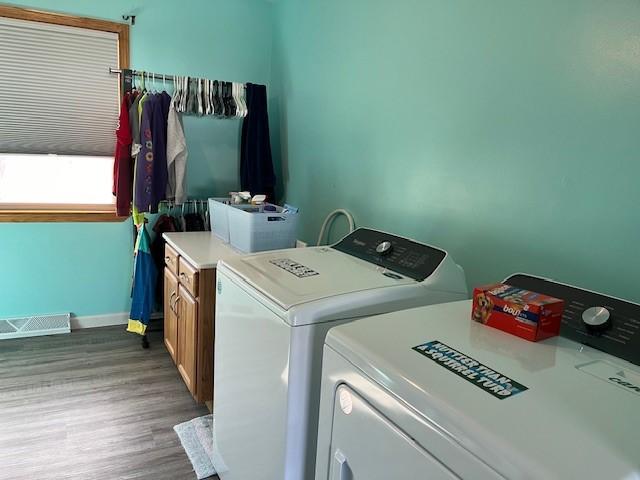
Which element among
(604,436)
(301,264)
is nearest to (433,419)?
(604,436)

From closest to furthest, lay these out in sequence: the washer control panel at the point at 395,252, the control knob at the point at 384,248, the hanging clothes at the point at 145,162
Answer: the washer control panel at the point at 395,252, the control knob at the point at 384,248, the hanging clothes at the point at 145,162

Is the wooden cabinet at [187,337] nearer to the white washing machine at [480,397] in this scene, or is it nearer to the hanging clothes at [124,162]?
the hanging clothes at [124,162]

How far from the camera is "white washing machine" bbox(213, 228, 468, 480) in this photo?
51.4 inches

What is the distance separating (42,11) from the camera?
9.53 ft

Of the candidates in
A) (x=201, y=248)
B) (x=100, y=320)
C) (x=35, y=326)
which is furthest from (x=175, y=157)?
(x=35, y=326)

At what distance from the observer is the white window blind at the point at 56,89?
2.93m

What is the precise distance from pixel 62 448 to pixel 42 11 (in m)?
2.64

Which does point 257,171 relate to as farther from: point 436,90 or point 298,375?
point 298,375

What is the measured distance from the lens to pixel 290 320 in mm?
1271

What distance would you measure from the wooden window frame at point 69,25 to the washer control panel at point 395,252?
6.89 feet

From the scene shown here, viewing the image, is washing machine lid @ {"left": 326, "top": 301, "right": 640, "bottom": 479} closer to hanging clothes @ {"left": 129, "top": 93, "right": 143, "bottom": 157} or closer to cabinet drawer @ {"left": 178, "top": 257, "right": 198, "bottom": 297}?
cabinet drawer @ {"left": 178, "top": 257, "right": 198, "bottom": 297}

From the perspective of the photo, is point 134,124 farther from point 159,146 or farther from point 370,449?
point 370,449

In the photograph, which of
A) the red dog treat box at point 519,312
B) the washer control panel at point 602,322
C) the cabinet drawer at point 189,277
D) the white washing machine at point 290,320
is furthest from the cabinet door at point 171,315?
the washer control panel at point 602,322

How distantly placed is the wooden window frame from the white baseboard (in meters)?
0.73
